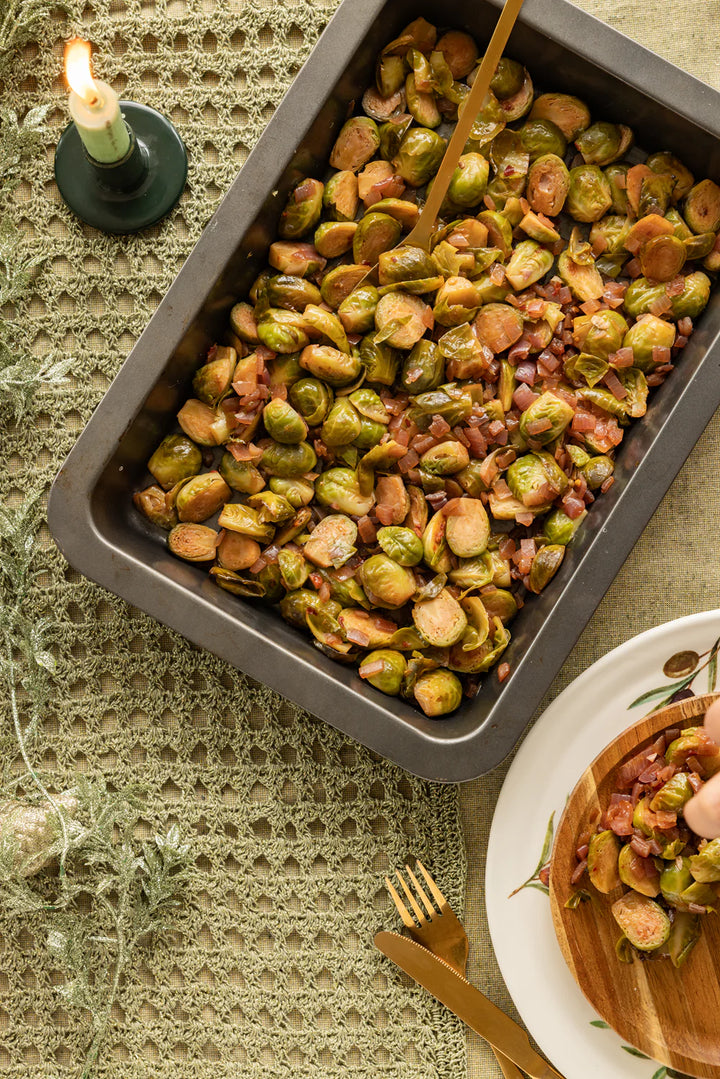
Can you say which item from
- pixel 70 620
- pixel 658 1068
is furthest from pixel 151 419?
pixel 658 1068

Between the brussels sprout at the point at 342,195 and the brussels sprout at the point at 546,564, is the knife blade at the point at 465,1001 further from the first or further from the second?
the brussels sprout at the point at 342,195

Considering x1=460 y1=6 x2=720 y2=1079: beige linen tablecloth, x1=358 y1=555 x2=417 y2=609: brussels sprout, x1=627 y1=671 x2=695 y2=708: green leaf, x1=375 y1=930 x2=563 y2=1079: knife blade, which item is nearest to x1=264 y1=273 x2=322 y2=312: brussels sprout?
x1=358 y1=555 x2=417 y2=609: brussels sprout

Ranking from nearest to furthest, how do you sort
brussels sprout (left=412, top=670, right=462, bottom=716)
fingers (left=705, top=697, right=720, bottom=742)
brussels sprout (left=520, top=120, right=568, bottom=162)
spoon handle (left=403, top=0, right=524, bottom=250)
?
spoon handle (left=403, top=0, right=524, bottom=250) < fingers (left=705, top=697, right=720, bottom=742) < brussels sprout (left=412, top=670, right=462, bottom=716) < brussels sprout (left=520, top=120, right=568, bottom=162)

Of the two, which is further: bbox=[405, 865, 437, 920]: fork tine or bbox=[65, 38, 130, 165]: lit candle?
bbox=[405, 865, 437, 920]: fork tine

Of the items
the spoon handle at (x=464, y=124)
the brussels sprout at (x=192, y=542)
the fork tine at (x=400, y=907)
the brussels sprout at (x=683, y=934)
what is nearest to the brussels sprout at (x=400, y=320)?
the spoon handle at (x=464, y=124)

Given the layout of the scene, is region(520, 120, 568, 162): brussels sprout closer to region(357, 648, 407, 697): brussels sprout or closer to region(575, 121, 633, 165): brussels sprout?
region(575, 121, 633, 165): brussels sprout

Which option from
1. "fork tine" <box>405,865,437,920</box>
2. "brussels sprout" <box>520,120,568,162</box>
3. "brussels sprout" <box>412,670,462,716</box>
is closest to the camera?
"brussels sprout" <box>412,670,462,716</box>
